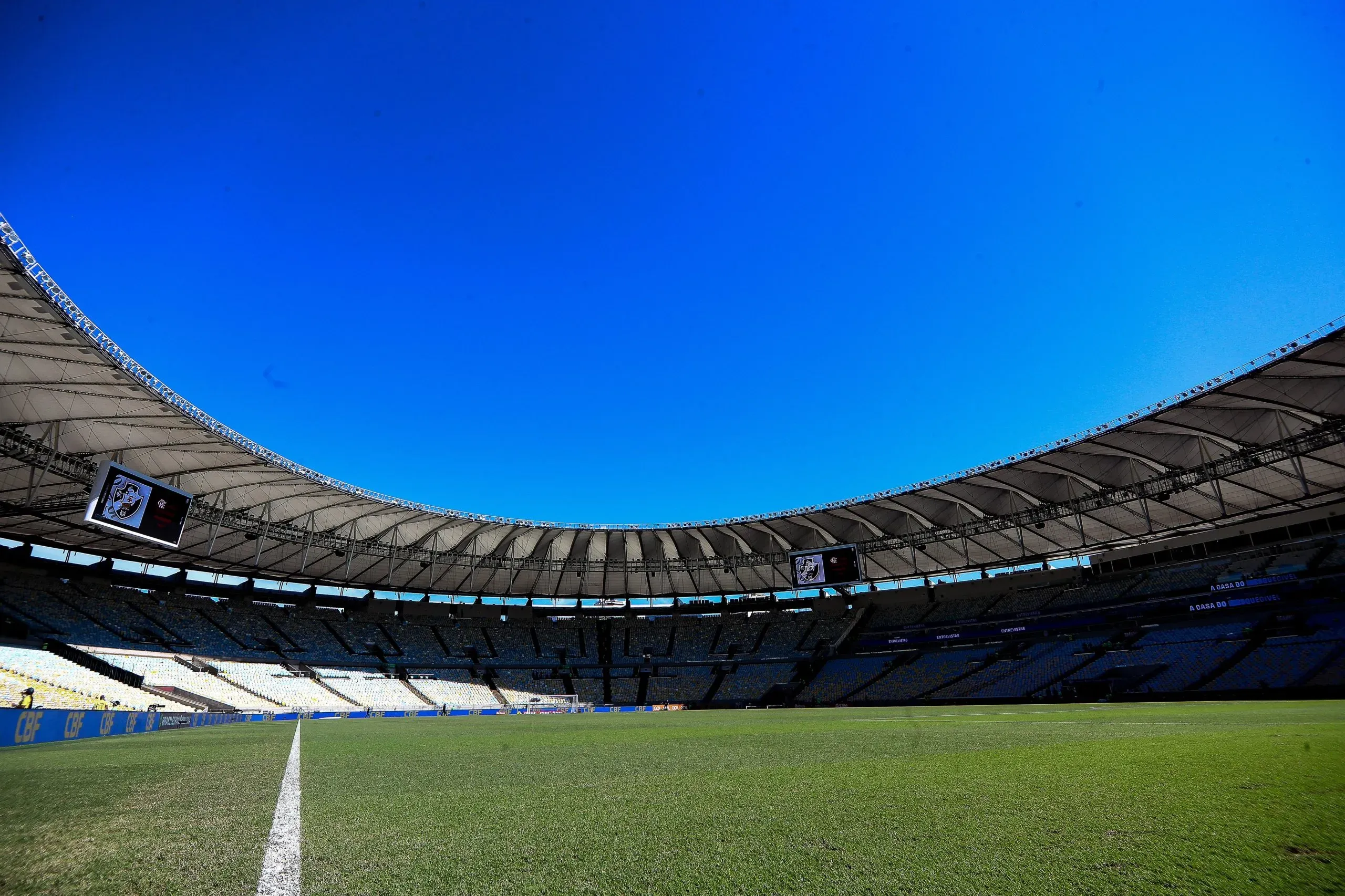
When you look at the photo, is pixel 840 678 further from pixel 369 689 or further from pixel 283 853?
pixel 283 853

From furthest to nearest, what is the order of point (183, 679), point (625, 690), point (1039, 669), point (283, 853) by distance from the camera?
point (625, 690)
point (1039, 669)
point (183, 679)
point (283, 853)

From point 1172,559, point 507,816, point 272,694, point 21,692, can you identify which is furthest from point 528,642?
point 507,816

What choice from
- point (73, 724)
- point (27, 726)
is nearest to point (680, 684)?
point (73, 724)

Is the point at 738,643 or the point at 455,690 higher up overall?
the point at 738,643

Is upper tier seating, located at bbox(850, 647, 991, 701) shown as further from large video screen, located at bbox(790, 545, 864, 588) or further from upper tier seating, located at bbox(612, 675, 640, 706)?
upper tier seating, located at bbox(612, 675, 640, 706)

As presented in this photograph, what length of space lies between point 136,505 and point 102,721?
9955mm

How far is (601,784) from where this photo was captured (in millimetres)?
4711

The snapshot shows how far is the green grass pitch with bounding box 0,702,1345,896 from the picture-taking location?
2.08m

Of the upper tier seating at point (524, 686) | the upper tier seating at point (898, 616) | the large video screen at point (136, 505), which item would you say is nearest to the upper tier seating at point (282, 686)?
the upper tier seating at point (524, 686)

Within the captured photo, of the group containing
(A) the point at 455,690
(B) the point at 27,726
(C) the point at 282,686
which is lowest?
(A) the point at 455,690

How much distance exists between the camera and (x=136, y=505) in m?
22.8

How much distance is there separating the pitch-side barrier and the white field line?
12.1 metres

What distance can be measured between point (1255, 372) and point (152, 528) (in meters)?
42.4

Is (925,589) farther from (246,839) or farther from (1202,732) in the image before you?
(246,839)
